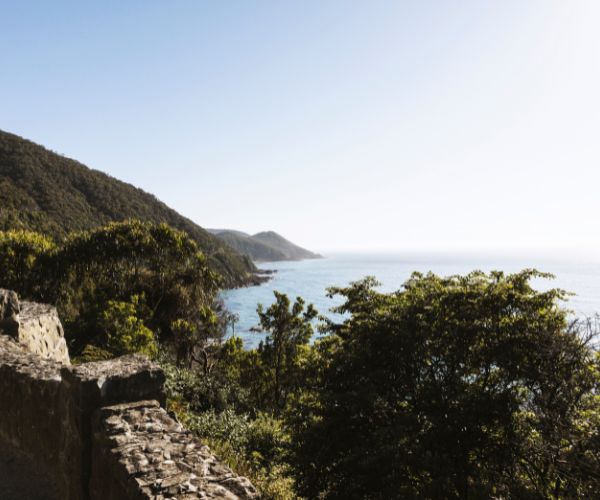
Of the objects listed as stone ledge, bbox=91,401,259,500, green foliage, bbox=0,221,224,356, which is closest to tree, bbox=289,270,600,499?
stone ledge, bbox=91,401,259,500

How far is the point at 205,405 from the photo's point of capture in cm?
1505

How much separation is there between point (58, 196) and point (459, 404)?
79076 millimetres

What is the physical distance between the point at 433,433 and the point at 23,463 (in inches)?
280

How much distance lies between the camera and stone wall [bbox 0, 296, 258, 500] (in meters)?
3.51

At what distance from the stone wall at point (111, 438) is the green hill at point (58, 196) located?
168ft

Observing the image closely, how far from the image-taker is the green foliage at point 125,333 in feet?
54.5

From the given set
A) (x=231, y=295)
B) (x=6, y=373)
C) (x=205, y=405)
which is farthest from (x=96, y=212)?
(x=6, y=373)

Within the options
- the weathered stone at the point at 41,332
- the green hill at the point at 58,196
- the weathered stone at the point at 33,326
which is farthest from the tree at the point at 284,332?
the green hill at the point at 58,196

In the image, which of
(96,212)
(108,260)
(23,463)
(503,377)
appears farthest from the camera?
(96,212)

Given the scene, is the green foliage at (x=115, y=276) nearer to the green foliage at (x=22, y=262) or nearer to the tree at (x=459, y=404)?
the green foliage at (x=22, y=262)

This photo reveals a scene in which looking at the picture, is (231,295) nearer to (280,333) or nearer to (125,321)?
(280,333)

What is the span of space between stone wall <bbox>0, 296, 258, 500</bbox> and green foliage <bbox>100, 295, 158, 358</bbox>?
10.8m

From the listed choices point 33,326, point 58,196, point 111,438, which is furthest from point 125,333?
point 58,196

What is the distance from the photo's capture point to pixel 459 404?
25.4 ft
